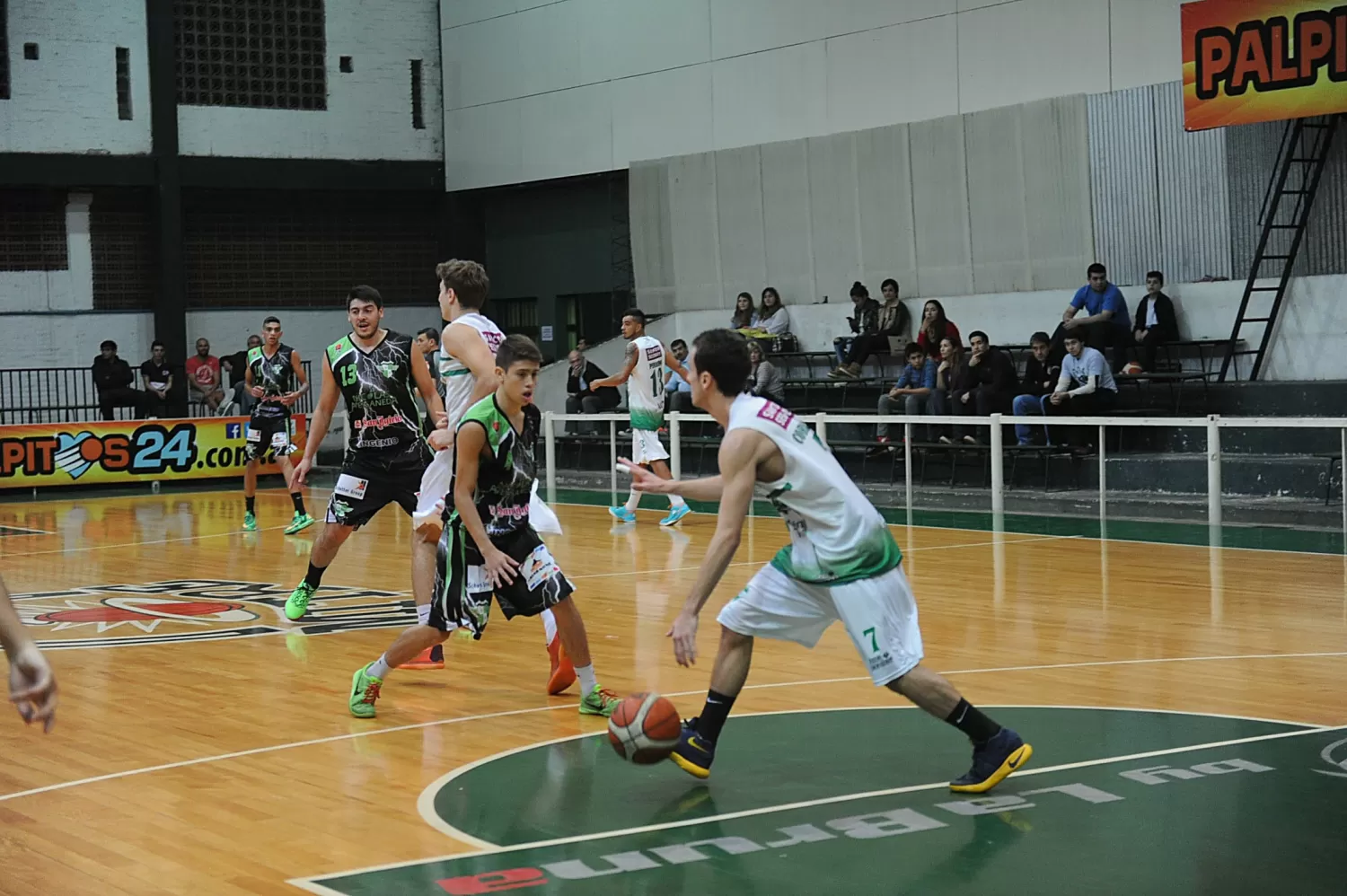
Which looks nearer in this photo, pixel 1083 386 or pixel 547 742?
pixel 547 742

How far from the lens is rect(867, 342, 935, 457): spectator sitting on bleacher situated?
63.8 ft

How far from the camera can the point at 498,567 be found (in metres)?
7.08

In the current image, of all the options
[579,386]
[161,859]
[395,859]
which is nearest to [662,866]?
[395,859]

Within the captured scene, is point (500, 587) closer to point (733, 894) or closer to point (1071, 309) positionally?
point (733, 894)

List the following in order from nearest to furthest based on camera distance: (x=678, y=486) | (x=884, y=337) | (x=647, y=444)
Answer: (x=678, y=486) < (x=647, y=444) < (x=884, y=337)

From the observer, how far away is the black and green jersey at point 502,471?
7352mm

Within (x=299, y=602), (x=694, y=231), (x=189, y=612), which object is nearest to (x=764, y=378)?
(x=694, y=231)

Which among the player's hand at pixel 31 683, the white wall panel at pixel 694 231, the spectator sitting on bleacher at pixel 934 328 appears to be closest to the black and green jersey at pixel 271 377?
the spectator sitting on bleacher at pixel 934 328

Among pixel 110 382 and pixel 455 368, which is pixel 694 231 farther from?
pixel 455 368

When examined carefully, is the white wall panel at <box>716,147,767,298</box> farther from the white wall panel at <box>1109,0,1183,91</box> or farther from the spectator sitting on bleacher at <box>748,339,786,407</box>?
the white wall panel at <box>1109,0,1183,91</box>

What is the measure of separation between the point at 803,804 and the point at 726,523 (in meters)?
1.06

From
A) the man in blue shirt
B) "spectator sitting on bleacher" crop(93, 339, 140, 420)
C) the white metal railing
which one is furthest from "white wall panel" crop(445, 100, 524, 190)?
the man in blue shirt

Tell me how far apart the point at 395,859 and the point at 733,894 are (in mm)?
1171

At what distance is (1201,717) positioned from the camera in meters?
7.27
